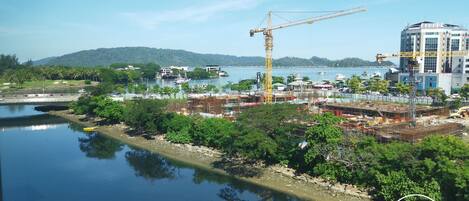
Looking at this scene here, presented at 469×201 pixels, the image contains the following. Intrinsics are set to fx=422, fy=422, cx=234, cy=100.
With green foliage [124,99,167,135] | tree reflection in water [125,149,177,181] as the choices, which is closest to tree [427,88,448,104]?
green foliage [124,99,167,135]

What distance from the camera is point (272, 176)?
16.4m

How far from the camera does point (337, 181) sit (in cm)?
1493

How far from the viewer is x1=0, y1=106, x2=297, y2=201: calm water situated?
1520 centimetres

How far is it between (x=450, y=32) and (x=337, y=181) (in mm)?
40082

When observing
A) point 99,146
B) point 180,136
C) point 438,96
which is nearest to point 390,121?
point 438,96

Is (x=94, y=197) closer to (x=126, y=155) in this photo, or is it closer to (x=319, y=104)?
(x=126, y=155)

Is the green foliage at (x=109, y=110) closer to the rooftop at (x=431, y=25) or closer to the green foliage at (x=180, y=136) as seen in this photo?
the green foliage at (x=180, y=136)

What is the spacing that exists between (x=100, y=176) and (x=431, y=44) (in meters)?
41.3

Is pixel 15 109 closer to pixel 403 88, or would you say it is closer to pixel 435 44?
pixel 403 88

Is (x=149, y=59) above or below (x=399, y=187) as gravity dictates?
above

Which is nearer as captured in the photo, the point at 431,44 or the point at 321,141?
the point at 321,141

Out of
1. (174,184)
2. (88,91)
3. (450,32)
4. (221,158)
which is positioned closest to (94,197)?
(174,184)

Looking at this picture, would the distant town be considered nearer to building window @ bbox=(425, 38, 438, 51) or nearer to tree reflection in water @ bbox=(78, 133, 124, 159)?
tree reflection in water @ bbox=(78, 133, 124, 159)

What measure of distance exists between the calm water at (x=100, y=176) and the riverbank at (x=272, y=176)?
42 cm
